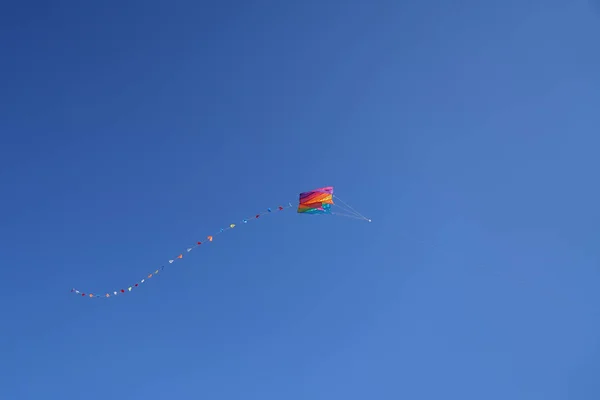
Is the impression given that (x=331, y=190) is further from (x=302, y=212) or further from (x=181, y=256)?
(x=181, y=256)

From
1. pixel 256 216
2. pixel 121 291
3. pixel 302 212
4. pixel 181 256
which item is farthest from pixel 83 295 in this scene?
pixel 302 212

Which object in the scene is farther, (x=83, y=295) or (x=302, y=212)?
(x=83, y=295)

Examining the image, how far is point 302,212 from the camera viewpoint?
23531 millimetres

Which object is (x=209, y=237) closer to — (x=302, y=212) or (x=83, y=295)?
(x=302, y=212)

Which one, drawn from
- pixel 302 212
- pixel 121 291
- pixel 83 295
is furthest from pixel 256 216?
pixel 83 295

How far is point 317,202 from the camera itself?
23.3 meters

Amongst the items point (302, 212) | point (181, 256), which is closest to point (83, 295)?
point (181, 256)

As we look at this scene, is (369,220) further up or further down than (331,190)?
further down

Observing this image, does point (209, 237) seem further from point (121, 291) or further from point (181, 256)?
point (121, 291)

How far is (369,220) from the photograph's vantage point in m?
23.4

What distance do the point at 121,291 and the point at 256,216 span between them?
7463 mm

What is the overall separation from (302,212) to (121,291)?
9512 millimetres

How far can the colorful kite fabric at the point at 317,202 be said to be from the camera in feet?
76.6

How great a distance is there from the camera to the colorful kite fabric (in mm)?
23344
